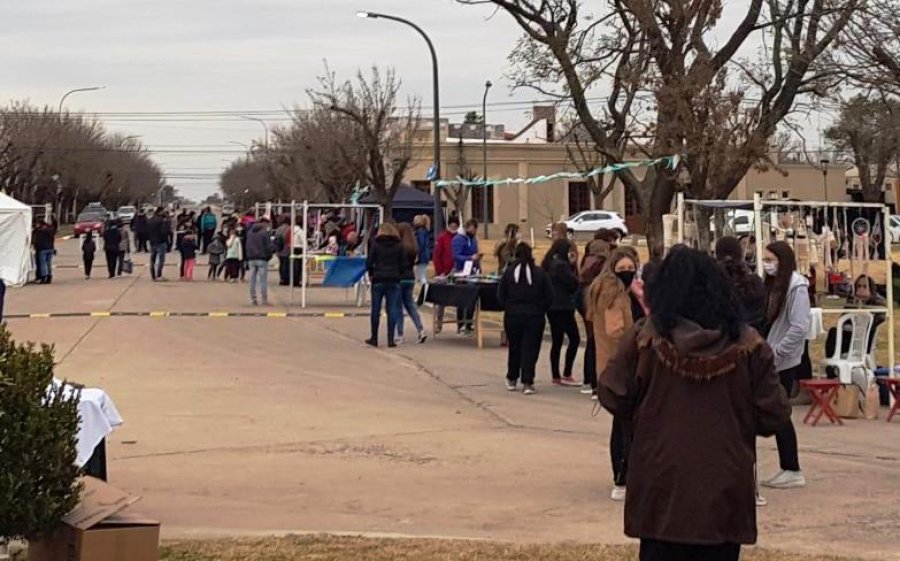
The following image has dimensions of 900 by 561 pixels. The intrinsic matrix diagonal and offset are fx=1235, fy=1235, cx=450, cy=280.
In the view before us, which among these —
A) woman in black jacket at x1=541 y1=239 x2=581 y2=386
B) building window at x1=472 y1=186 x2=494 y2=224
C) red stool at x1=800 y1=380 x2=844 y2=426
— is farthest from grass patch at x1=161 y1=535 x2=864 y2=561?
building window at x1=472 y1=186 x2=494 y2=224

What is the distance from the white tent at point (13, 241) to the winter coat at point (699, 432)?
1849 cm

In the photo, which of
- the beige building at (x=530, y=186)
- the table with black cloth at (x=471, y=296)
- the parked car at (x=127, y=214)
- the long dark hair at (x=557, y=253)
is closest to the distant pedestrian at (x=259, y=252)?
the table with black cloth at (x=471, y=296)

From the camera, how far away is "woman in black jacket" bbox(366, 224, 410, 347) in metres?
16.7

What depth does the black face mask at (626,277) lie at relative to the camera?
9758mm

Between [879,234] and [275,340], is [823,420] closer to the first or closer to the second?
[879,234]

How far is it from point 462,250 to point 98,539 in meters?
15.3

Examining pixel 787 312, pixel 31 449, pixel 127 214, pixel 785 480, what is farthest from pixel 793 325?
pixel 127 214

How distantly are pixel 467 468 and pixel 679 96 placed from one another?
12.4 m

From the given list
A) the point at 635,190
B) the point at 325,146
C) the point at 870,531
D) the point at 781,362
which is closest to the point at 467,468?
the point at 781,362

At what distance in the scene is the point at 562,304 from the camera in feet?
44.4

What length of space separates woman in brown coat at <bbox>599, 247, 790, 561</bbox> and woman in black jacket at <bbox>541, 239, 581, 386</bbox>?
347 inches

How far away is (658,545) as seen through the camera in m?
4.42

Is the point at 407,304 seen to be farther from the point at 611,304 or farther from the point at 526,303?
the point at 611,304

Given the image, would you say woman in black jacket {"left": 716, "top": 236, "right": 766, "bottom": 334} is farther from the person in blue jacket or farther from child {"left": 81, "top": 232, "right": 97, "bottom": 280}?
child {"left": 81, "top": 232, "right": 97, "bottom": 280}
